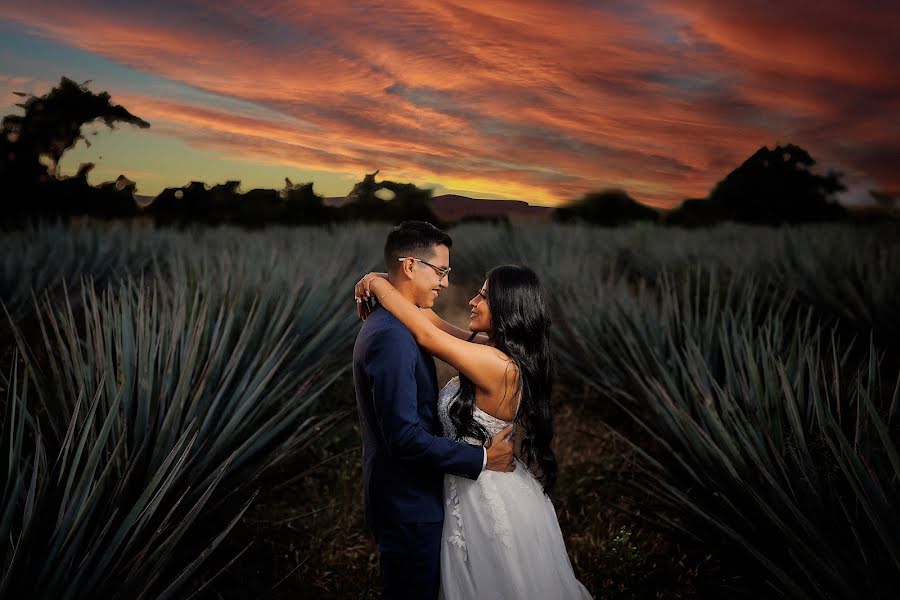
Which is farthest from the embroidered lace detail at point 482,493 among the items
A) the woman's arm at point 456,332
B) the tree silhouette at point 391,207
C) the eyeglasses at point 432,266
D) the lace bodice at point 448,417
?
the tree silhouette at point 391,207

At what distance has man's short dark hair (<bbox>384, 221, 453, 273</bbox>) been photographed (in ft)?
6.44

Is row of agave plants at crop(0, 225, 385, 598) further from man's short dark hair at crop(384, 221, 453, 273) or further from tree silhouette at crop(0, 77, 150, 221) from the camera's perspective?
tree silhouette at crop(0, 77, 150, 221)

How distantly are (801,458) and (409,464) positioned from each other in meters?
1.27

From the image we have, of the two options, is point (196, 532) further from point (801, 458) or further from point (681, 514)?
point (801, 458)

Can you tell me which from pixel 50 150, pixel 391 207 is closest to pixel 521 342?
pixel 50 150

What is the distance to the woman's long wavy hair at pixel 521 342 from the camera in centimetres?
190

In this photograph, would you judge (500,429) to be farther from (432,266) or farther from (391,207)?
(391,207)

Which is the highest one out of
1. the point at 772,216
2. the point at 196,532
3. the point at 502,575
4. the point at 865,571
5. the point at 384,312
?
the point at 772,216

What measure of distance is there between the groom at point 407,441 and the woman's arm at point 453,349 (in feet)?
0.12

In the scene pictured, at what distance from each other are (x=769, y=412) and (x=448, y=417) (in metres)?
1.42

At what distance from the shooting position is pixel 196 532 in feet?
7.82

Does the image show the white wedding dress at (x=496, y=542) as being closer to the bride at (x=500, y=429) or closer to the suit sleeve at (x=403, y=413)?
the bride at (x=500, y=429)

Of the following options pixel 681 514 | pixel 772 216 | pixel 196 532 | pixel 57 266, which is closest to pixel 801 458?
pixel 681 514

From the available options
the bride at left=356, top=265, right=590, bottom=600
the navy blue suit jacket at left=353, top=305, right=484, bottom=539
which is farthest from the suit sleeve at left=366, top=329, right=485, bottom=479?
the bride at left=356, top=265, right=590, bottom=600
